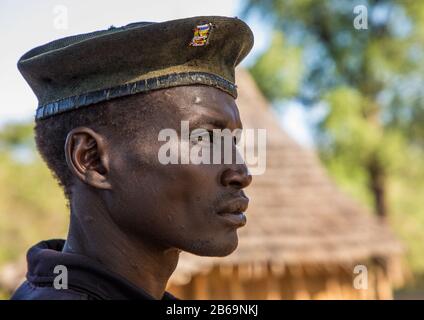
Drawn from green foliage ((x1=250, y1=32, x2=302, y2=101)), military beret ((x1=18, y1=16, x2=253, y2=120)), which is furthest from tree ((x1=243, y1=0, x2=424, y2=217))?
military beret ((x1=18, y1=16, x2=253, y2=120))

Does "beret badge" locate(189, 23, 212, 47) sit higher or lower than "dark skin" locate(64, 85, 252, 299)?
higher

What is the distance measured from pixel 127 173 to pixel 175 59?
33cm

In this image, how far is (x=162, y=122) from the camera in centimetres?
193

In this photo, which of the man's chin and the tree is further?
the tree

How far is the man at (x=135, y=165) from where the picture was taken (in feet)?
6.21

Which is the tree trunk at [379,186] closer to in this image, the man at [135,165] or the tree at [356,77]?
the tree at [356,77]

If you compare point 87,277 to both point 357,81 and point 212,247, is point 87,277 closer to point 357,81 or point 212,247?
point 212,247

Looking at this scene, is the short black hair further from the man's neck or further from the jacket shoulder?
the jacket shoulder

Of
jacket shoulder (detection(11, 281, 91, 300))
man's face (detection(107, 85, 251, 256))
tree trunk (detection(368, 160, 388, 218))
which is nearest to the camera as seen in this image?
jacket shoulder (detection(11, 281, 91, 300))

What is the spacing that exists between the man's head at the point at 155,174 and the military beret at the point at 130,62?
4cm

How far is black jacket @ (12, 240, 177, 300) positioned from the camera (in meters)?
1.80

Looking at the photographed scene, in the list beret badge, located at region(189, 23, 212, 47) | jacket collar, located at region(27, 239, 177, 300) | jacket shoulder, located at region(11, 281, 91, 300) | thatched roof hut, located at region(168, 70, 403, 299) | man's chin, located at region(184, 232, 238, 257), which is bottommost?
jacket shoulder, located at region(11, 281, 91, 300)

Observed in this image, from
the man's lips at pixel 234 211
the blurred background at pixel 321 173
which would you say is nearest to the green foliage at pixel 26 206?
the blurred background at pixel 321 173
